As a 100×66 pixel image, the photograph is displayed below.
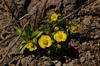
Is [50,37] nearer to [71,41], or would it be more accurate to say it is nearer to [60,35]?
[60,35]

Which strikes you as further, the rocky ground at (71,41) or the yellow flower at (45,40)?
the rocky ground at (71,41)

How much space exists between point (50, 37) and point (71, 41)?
1.14ft

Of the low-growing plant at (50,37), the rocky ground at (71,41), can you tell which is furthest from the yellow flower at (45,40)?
the rocky ground at (71,41)

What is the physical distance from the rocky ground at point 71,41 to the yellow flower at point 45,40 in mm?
216

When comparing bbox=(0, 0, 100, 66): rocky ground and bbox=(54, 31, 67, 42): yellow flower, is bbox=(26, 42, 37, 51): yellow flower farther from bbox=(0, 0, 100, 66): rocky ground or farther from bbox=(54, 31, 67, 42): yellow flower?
bbox=(54, 31, 67, 42): yellow flower

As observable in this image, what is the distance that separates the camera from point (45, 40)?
272 cm

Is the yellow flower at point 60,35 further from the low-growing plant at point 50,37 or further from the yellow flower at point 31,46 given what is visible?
the yellow flower at point 31,46

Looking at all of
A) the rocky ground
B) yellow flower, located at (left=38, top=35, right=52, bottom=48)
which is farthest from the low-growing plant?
the rocky ground

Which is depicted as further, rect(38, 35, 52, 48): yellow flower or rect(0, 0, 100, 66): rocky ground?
rect(0, 0, 100, 66): rocky ground

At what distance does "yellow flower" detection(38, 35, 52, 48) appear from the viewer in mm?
2738

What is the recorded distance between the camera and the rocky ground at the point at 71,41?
284 cm

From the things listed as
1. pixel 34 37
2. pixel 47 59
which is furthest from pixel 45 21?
pixel 47 59

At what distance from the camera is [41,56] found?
2.92m

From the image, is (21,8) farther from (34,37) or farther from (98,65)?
(98,65)
